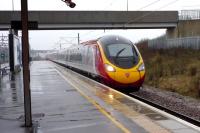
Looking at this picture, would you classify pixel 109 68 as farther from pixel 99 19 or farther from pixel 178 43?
pixel 99 19

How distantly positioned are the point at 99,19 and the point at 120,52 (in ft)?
142

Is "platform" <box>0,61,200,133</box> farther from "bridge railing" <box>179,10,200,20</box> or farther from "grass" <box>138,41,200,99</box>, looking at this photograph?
"bridge railing" <box>179,10,200,20</box>

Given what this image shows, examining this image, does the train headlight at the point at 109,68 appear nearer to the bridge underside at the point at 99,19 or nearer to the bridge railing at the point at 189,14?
the bridge underside at the point at 99,19

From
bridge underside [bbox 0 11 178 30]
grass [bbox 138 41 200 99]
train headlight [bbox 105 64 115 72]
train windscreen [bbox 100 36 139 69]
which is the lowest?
grass [bbox 138 41 200 99]

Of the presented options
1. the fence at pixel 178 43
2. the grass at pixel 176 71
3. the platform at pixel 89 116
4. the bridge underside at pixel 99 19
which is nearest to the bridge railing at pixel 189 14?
the bridge underside at pixel 99 19

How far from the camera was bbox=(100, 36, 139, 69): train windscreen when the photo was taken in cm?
2114

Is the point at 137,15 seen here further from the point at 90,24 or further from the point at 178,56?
the point at 178,56

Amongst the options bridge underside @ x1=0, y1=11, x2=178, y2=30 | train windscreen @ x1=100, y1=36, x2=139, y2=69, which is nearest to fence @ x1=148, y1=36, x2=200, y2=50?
bridge underside @ x1=0, y1=11, x2=178, y2=30

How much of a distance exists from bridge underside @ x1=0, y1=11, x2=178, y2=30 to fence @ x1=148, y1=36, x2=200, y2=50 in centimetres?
400

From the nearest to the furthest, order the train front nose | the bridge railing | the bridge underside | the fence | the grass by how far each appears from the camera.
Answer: the train front nose
the grass
the fence
the bridge underside
the bridge railing

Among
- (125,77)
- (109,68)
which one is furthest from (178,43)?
(125,77)

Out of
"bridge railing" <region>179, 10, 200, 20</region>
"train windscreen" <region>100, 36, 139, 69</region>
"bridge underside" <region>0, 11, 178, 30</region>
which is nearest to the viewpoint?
"train windscreen" <region>100, 36, 139, 69</region>

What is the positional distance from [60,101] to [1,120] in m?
3.81

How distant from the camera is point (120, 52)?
21828mm
